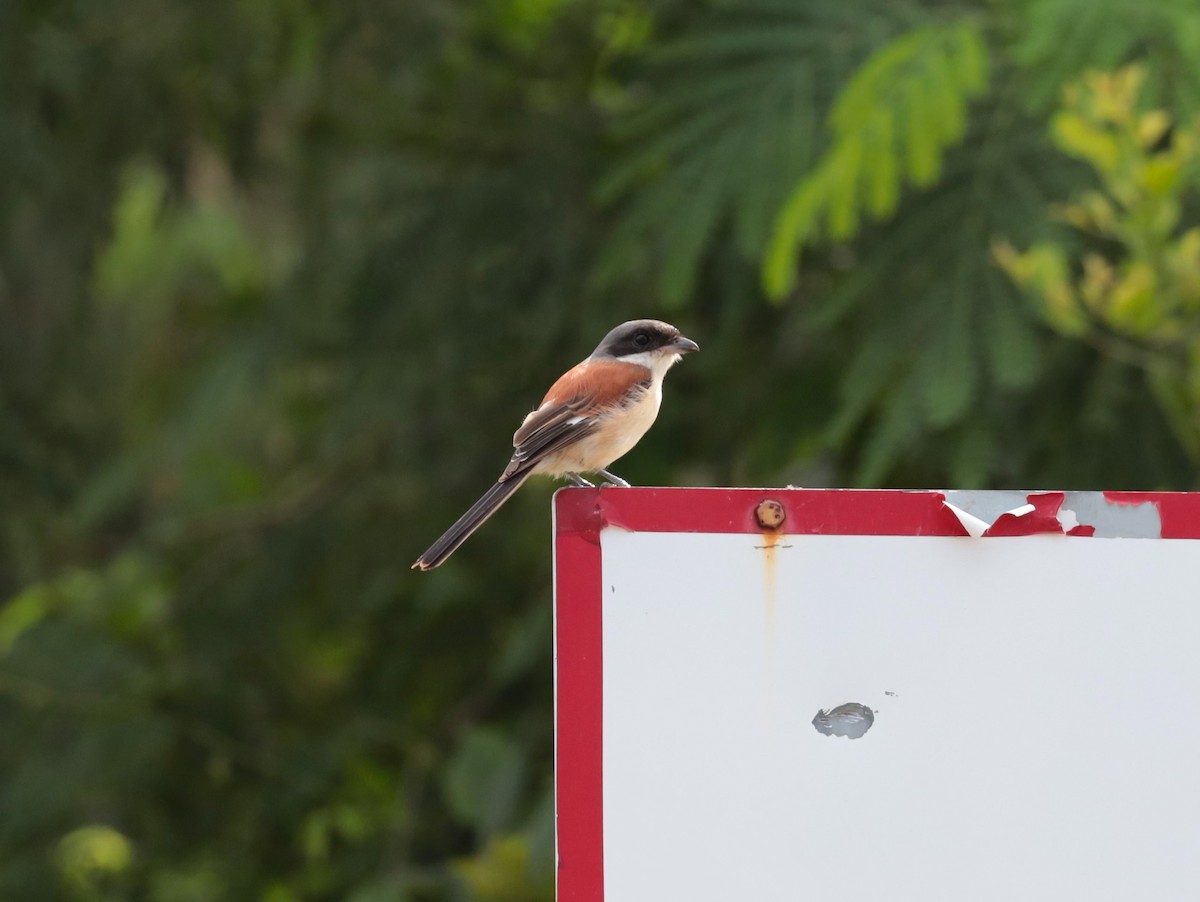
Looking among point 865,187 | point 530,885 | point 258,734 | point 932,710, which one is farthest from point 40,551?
point 932,710

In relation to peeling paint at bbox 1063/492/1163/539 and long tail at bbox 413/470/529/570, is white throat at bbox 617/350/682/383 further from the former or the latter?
peeling paint at bbox 1063/492/1163/539

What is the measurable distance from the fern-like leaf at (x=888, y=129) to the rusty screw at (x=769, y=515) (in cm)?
153

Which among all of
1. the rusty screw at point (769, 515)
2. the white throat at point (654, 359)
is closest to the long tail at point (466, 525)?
the white throat at point (654, 359)

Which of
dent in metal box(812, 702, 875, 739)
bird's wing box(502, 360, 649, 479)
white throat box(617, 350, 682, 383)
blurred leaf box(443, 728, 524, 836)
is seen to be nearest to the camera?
dent in metal box(812, 702, 875, 739)

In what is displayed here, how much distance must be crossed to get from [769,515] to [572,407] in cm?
137

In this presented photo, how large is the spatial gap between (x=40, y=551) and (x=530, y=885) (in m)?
2.72

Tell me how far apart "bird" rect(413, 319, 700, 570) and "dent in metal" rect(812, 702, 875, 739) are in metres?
→ 1.26

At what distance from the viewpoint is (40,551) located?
5.58 m

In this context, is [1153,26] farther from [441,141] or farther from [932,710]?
[441,141]

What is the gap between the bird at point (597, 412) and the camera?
3.15m

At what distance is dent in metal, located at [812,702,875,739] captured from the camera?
186 centimetres

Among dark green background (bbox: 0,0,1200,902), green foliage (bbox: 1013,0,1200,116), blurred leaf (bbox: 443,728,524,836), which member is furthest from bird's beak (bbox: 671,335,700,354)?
blurred leaf (bbox: 443,728,524,836)

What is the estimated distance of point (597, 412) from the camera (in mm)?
3225

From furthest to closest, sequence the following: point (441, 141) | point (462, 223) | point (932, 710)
Result: 1. point (441, 141)
2. point (462, 223)
3. point (932, 710)
